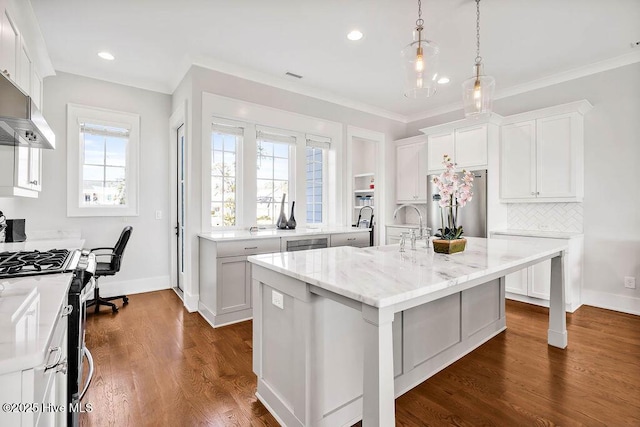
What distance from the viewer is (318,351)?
1.57 metres

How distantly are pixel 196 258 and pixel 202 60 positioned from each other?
2.26 m

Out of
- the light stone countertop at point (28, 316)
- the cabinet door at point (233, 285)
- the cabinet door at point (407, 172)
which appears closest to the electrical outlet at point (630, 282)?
the cabinet door at point (407, 172)

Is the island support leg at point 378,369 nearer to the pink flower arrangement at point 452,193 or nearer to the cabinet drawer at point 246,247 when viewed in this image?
the pink flower arrangement at point 452,193

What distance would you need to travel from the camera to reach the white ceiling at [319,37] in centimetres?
269

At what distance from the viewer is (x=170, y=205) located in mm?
4453

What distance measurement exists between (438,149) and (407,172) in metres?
0.83

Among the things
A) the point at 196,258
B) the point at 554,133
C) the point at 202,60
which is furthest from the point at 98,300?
the point at 554,133

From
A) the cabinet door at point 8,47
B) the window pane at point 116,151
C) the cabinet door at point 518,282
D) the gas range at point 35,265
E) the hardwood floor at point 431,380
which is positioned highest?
the cabinet door at point 8,47

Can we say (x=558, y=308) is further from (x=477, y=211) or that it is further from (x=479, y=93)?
(x=479, y=93)

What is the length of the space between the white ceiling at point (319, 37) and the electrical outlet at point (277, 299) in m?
2.38

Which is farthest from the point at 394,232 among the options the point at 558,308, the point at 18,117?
the point at 18,117

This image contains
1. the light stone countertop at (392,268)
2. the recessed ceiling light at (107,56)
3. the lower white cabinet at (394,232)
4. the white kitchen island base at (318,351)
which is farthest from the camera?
the lower white cabinet at (394,232)

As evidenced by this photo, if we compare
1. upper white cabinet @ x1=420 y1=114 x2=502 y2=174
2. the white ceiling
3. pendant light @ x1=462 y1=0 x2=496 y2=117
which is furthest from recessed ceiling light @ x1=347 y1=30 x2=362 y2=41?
upper white cabinet @ x1=420 y1=114 x2=502 y2=174

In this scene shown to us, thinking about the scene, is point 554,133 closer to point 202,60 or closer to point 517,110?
point 517,110
